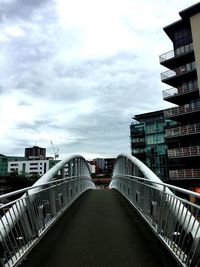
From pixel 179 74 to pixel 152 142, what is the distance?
34.2m

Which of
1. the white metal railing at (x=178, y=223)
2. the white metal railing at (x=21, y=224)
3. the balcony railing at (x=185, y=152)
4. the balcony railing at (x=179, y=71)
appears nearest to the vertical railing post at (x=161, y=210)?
the white metal railing at (x=178, y=223)

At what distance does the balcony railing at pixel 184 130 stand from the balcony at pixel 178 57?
27.3 feet

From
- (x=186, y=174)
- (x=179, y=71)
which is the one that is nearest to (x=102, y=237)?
(x=186, y=174)

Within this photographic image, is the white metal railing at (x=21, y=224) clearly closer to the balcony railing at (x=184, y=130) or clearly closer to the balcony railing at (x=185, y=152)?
the balcony railing at (x=185, y=152)

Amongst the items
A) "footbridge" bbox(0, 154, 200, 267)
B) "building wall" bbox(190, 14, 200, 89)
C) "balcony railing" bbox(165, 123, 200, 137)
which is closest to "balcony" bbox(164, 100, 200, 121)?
"balcony railing" bbox(165, 123, 200, 137)

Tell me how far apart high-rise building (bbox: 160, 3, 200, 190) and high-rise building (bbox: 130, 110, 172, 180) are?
21.8m

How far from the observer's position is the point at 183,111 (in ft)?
93.6

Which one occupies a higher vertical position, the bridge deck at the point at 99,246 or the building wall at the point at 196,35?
the building wall at the point at 196,35

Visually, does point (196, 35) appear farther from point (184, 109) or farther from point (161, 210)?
point (161, 210)

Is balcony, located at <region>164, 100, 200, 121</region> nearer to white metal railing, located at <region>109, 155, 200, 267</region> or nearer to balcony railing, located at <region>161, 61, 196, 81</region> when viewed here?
balcony railing, located at <region>161, 61, 196, 81</region>

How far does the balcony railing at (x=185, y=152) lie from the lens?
2620 centimetres

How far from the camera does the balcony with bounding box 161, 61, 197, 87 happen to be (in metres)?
28.6

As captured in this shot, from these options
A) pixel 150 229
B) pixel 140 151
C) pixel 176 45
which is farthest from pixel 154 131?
pixel 150 229

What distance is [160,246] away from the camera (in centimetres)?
442
